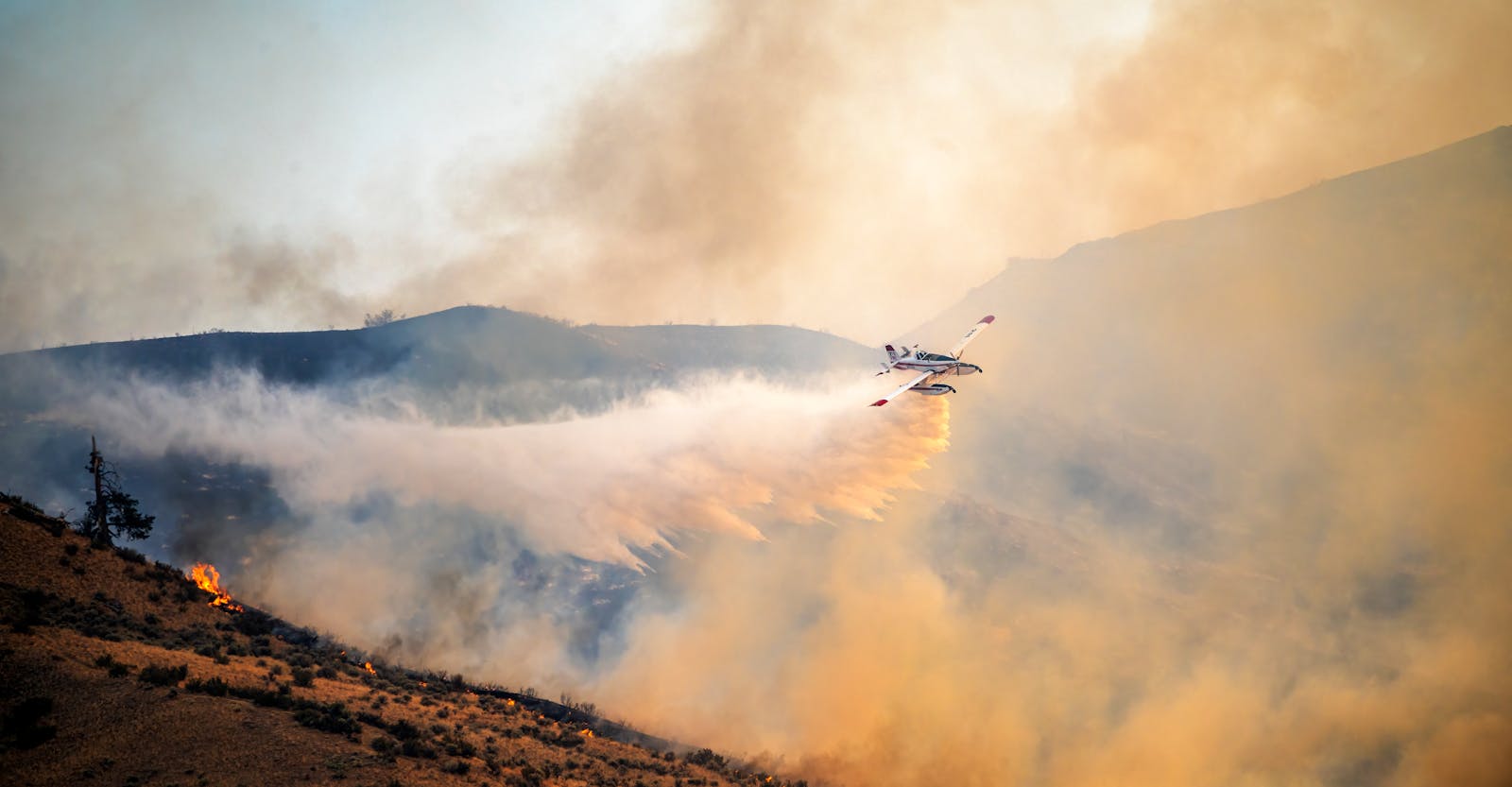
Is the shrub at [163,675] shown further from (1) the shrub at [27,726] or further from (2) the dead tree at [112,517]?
(2) the dead tree at [112,517]

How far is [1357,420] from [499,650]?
143727mm

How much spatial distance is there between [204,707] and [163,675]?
2843 mm

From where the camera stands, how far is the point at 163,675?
29.1m

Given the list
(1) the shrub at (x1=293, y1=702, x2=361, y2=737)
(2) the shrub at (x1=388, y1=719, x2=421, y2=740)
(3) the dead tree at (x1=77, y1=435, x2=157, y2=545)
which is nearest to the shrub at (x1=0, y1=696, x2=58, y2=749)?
(1) the shrub at (x1=293, y1=702, x2=361, y2=737)

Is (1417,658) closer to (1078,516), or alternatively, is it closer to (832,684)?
(1078,516)

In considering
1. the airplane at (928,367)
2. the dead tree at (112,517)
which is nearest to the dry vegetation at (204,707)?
the dead tree at (112,517)

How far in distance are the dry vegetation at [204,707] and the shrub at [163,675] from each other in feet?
0.19

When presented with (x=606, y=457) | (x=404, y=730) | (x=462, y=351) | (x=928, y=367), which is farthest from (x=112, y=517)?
(x=462, y=351)

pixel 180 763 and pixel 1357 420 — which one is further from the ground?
pixel 1357 420

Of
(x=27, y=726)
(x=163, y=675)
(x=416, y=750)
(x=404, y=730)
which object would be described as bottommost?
(x=404, y=730)

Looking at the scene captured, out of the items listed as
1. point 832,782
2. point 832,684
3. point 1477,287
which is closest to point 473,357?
point 832,684

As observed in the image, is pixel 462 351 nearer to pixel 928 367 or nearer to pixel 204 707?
pixel 928 367

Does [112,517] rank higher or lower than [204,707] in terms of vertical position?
higher

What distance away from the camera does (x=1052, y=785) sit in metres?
66.2
